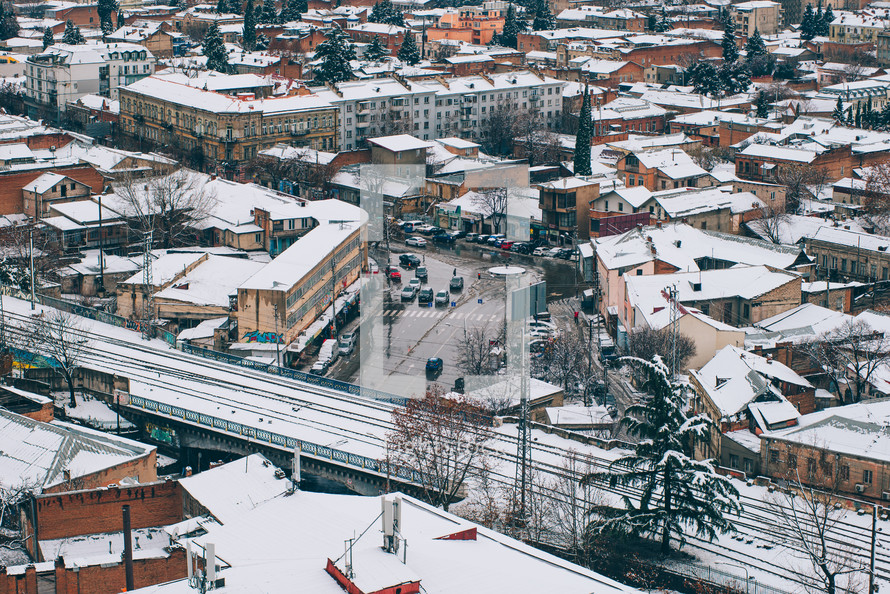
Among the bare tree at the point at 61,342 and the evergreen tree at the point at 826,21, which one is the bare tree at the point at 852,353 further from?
the evergreen tree at the point at 826,21

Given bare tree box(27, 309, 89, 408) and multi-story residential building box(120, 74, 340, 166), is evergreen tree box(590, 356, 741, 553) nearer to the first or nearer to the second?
bare tree box(27, 309, 89, 408)

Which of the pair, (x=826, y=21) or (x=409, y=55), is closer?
(x=409, y=55)

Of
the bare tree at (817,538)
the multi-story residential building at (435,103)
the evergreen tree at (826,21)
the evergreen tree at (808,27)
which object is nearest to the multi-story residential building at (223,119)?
the multi-story residential building at (435,103)

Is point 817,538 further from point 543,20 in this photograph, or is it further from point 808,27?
point 543,20

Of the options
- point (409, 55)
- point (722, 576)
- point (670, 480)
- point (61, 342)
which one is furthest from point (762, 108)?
point (722, 576)

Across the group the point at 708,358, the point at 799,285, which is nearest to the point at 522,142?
the point at 799,285
